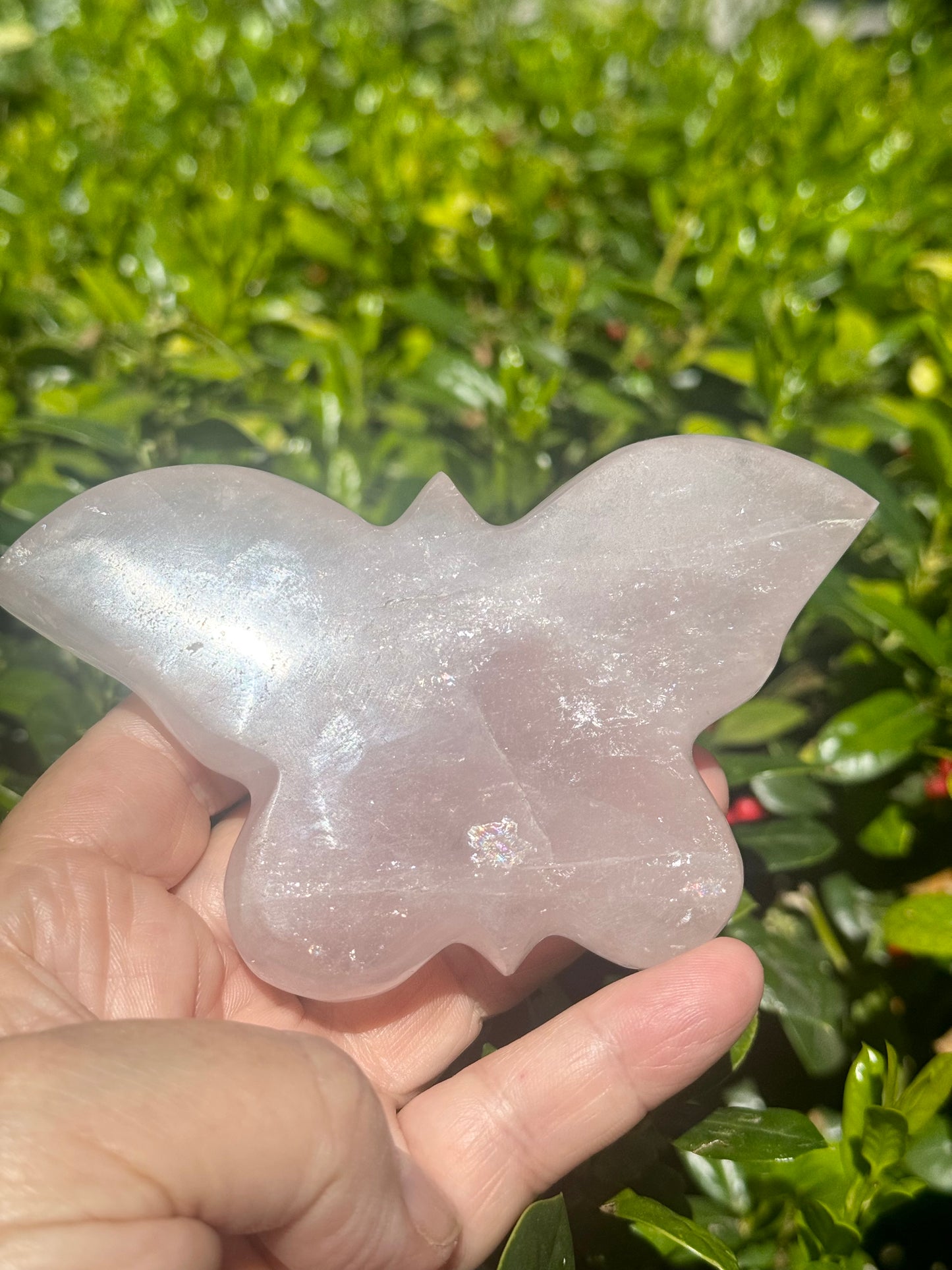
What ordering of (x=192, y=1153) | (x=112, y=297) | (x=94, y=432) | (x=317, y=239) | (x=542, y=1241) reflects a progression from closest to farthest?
1. (x=192, y=1153)
2. (x=542, y=1241)
3. (x=94, y=432)
4. (x=112, y=297)
5. (x=317, y=239)

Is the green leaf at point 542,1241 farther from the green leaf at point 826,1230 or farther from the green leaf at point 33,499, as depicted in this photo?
the green leaf at point 33,499

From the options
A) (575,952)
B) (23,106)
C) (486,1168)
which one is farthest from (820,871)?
(23,106)

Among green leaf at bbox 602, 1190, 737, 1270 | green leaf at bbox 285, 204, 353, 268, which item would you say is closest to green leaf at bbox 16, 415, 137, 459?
green leaf at bbox 285, 204, 353, 268

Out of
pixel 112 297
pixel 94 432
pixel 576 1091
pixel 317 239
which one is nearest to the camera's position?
pixel 576 1091

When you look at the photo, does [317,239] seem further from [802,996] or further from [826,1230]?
[826,1230]

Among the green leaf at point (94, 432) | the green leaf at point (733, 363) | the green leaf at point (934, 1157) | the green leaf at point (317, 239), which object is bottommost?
the green leaf at point (934, 1157)

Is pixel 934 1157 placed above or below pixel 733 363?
below

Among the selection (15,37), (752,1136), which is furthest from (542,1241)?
(15,37)

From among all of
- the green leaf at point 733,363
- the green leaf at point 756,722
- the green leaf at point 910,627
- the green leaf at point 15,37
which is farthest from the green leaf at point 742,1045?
the green leaf at point 15,37
